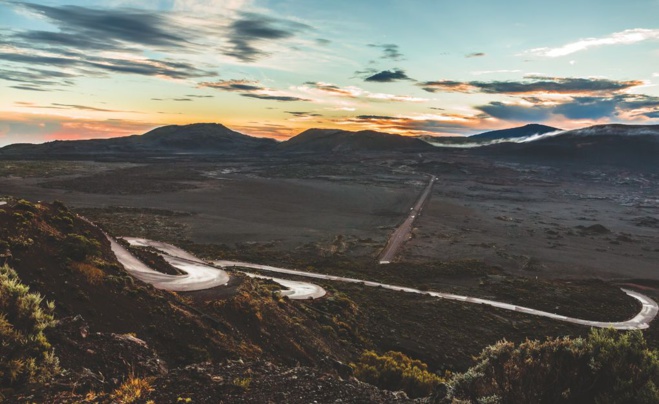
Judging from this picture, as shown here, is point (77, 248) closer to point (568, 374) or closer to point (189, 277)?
point (189, 277)

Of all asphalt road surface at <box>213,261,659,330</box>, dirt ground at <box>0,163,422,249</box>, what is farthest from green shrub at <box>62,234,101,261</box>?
dirt ground at <box>0,163,422,249</box>

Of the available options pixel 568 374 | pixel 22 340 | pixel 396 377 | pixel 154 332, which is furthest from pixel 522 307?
pixel 22 340

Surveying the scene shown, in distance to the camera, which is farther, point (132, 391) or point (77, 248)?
point (77, 248)

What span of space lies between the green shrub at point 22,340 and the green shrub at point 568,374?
1157 centimetres

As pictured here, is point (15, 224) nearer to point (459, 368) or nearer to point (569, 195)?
point (459, 368)

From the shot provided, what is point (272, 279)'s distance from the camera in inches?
1649

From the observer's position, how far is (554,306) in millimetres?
41188

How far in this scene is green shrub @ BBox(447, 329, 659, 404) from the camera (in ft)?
38.9

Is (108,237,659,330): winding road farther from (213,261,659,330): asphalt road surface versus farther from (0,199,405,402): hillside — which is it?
(0,199,405,402): hillside

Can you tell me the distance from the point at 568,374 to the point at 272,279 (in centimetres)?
3211

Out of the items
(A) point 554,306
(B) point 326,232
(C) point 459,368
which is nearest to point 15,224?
(C) point 459,368

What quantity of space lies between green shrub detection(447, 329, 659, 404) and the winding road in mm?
13110

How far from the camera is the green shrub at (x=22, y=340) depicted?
10.3 metres

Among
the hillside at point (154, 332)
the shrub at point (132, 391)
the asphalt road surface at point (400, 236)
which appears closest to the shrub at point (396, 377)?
the hillside at point (154, 332)
